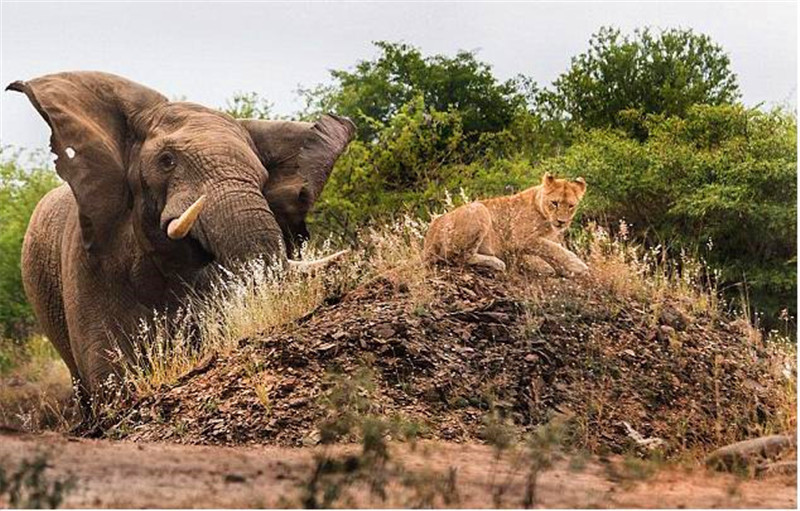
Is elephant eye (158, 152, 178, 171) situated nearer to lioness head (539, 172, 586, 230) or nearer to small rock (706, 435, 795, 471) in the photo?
lioness head (539, 172, 586, 230)

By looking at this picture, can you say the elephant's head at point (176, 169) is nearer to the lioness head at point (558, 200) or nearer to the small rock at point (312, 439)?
the lioness head at point (558, 200)

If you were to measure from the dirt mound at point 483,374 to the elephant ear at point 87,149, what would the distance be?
106 inches

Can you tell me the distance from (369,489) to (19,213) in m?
24.9

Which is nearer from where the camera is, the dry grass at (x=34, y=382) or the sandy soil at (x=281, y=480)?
the sandy soil at (x=281, y=480)

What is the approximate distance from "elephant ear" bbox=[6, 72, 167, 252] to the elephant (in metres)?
0.01

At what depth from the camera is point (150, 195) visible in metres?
14.7

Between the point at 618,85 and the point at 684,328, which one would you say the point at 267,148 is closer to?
the point at 684,328

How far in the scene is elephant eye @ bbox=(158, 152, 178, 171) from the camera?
47.6 feet

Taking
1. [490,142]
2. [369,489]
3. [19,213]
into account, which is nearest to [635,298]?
[369,489]

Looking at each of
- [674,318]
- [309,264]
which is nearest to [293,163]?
[309,264]

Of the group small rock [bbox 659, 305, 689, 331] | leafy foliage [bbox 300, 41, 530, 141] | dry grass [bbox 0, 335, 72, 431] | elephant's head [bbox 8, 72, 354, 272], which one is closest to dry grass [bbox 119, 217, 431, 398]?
elephant's head [bbox 8, 72, 354, 272]

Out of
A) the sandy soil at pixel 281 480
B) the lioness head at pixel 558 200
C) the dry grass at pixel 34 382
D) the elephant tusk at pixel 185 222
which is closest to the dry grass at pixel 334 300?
the lioness head at pixel 558 200

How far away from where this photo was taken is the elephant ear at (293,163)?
1550cm

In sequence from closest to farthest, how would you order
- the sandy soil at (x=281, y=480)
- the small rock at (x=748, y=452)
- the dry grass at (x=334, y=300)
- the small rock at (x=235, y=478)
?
the sandy soil at (x=281, y=480) → the small rock at (x=235, y=478) → the small rock at (x=748, y=452) → the dry grass at (x=334, y=300)
